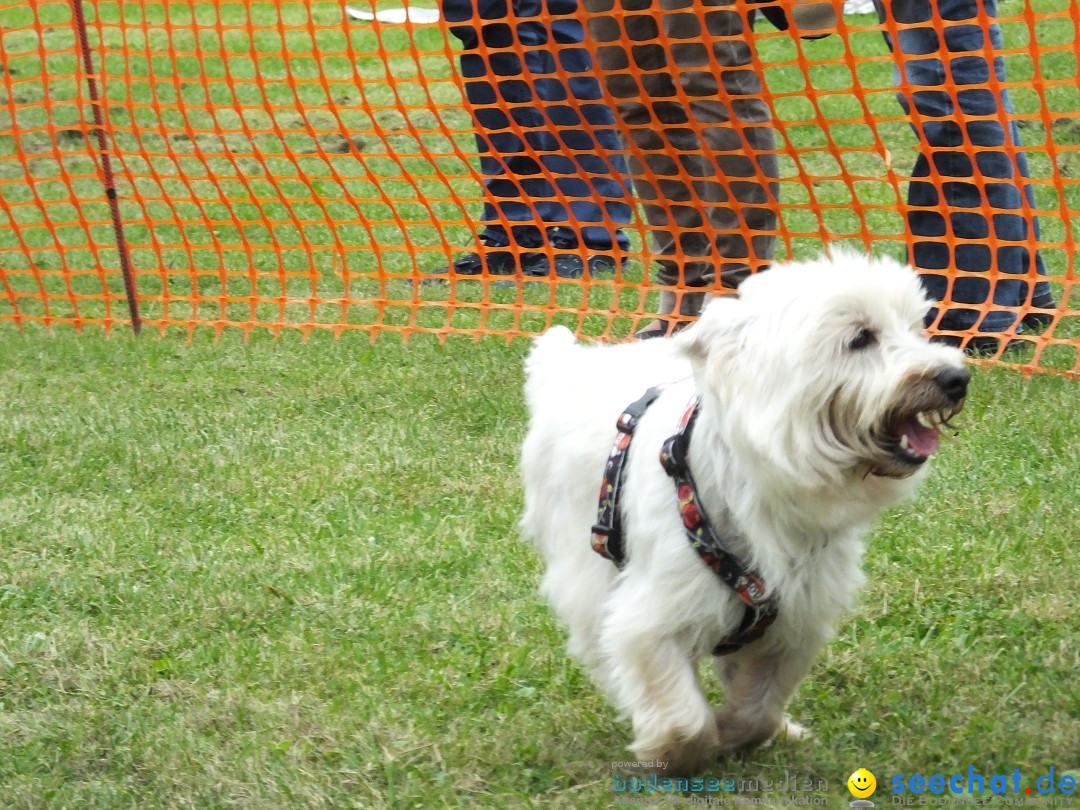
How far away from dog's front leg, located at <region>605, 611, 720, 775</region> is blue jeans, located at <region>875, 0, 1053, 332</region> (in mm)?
3428

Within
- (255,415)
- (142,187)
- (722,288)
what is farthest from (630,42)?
(142,187)

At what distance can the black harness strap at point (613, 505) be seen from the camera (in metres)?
3.08

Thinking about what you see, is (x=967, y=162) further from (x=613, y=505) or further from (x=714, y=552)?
(x=714, y=552)

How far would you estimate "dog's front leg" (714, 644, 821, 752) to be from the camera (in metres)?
3.04

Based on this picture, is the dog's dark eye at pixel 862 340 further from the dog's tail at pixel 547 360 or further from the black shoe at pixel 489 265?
the black shoe at pixel 489 265

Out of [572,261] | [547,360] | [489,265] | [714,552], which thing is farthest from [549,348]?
[489,265]

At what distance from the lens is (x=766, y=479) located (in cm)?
276

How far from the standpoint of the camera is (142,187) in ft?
38.7

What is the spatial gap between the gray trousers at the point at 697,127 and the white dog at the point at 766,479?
3.08 metres

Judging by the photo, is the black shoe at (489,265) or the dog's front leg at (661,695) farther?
the black shoe at (489,265)

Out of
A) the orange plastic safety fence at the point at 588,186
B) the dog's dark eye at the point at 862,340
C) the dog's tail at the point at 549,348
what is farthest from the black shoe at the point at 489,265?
the dog's dark eye at the point at 862,340

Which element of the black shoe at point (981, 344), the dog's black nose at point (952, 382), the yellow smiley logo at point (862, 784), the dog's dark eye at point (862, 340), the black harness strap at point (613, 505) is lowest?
the black shoe at point (981, 344)

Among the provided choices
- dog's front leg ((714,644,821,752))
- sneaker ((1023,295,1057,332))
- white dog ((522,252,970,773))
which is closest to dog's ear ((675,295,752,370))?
white dog ((522,252,970,773))

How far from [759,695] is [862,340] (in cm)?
85
